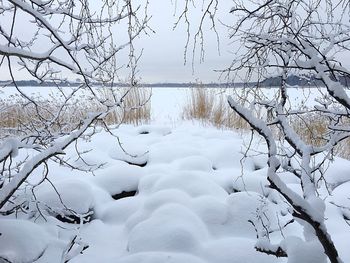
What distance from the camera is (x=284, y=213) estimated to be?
3.21 meters

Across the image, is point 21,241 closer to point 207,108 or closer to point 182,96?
point 207,108

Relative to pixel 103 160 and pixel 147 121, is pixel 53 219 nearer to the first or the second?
pixel 103 160

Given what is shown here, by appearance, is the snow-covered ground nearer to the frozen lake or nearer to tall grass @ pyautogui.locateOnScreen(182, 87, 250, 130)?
the frozen lake

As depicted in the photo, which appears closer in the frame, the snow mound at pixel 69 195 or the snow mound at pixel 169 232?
the snow mound at pixel 169 232

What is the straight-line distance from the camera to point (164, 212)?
2713 mm

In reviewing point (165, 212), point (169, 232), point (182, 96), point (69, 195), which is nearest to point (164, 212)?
point (165, 212)

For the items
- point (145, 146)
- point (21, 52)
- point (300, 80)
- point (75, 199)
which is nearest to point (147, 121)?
point (145, 146)

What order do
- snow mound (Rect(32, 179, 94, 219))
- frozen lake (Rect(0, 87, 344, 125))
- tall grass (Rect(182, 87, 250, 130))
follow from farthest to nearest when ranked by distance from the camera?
1. tall grass (Rect(182, 87, 250, 130))
2. snow mound (Rect(32, 179, 94, 219))
3. frozen lake (Rect(0, 87, 344, 125))

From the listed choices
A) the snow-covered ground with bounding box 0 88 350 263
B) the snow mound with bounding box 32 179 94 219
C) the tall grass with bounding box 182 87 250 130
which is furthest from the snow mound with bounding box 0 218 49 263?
the tall grass with bounding box 182 87 250 130

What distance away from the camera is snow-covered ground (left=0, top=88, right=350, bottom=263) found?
2297 millimetres

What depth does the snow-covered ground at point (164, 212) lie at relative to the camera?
2.30 metres

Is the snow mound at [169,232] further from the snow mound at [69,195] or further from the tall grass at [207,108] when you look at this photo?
the tall grass at [207,108]

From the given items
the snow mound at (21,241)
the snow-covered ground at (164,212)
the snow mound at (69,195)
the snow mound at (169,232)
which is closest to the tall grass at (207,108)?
the snow-covered ground at (164,212)

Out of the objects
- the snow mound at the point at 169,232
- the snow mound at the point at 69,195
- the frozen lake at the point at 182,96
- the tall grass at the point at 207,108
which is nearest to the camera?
the frozen lake at the point at 182,96
